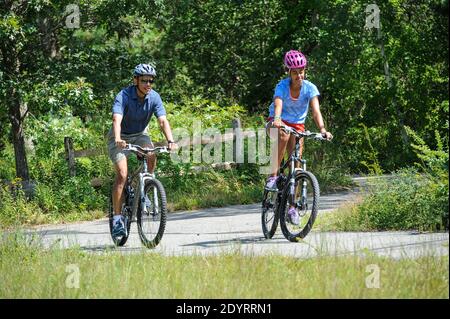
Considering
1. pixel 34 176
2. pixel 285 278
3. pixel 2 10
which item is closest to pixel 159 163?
pixel 34 176

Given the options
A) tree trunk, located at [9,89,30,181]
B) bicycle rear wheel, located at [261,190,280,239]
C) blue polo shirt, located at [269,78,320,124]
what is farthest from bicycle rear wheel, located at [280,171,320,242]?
tree trunk, located at [9,89,30,181]

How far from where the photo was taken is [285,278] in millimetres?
8148

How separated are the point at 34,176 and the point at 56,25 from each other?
338 cm

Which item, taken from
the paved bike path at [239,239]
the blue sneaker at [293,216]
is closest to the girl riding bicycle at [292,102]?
the blue sneaker at [293,216]

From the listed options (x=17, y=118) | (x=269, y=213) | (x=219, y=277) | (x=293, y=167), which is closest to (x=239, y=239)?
(x=269, y=213)

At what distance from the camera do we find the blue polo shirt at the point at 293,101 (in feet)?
35.9

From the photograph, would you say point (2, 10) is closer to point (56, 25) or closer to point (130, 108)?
point (56, 25)

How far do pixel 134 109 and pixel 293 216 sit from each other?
6.91 feet

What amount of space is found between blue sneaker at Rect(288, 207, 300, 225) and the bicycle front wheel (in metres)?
1.35

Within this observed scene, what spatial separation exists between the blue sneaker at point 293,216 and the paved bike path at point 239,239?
238mm
